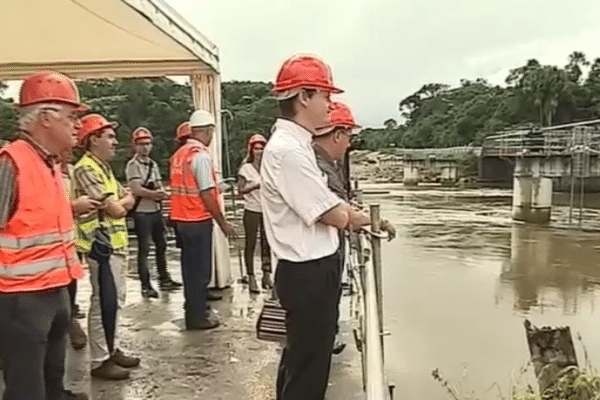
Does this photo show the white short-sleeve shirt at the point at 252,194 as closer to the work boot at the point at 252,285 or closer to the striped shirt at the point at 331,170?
the work boot at the point at 252,285

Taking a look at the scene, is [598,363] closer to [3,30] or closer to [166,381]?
[166,381]

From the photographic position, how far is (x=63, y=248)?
2.94 meters

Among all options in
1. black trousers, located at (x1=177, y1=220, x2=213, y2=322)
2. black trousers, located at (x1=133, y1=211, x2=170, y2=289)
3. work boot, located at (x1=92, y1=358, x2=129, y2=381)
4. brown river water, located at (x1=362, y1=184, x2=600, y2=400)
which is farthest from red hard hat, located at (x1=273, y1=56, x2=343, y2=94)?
black trousers, located at (x1=133, y1=211, x2=170, y2=289)

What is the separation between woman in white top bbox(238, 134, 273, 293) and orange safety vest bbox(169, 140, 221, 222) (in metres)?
1.54

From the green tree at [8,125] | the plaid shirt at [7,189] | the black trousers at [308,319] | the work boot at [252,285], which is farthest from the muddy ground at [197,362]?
the plaid shirt at [7,189]

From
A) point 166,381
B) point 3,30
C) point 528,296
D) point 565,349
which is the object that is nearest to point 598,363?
point 565,349

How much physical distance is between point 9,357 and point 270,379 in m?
2.09

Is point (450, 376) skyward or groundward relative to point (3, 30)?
groundward

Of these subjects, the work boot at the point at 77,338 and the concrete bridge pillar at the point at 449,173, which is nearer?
the work boot at the point at 77,338

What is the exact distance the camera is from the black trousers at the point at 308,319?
9.55 feet

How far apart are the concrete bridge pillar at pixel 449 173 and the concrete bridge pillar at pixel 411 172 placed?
1.83 metres

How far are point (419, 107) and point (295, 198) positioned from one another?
92.5 metres

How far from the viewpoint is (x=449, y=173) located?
51.0 meters

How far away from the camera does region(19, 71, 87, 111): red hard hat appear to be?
9.67 feet
